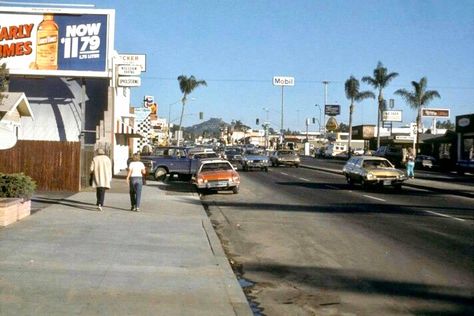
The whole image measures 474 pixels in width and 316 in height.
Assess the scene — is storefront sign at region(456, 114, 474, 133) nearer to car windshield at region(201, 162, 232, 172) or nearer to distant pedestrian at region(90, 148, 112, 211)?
car windshield at region(201, 162, 232, 172)

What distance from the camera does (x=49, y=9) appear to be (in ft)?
94.4

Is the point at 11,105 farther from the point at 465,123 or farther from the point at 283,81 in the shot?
the point at 283,81

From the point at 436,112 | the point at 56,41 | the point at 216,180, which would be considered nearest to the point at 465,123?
the point at 216,180

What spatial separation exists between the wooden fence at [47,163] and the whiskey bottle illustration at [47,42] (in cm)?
746

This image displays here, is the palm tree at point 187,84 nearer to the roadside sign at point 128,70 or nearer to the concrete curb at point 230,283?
the roadside sign at point 128,70

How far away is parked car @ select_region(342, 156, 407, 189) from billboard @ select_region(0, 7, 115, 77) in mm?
11844

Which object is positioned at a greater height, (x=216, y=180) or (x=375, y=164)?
(x=375, y=164)

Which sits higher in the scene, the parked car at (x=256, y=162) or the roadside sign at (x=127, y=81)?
the roadside sign at (x=127, y=81)

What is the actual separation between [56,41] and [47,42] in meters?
0.42

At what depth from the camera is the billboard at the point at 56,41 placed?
2862 cm

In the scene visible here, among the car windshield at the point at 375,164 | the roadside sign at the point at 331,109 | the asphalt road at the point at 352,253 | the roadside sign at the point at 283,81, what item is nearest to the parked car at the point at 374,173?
the car windshield at the point at 375,164

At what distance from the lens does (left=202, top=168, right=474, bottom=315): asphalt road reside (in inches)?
313

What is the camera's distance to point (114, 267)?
921cm

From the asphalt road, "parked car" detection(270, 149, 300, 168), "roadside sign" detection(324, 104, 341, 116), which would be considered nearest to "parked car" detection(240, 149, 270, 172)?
"parked car" detection(270, 149, 300, 168)
